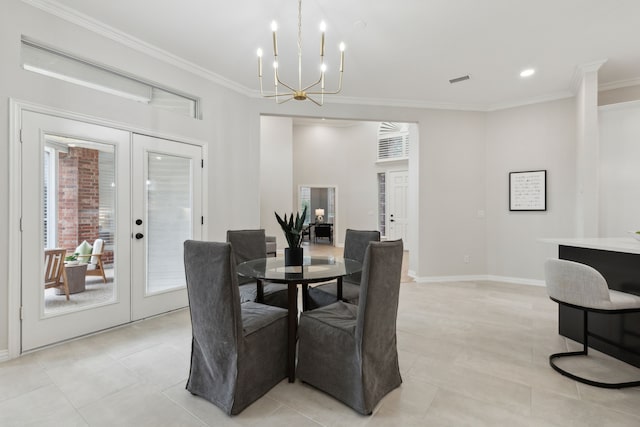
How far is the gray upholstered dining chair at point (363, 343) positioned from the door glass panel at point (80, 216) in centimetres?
214

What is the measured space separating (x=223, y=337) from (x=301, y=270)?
712 millimetres

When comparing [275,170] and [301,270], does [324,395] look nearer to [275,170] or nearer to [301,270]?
[301,270]

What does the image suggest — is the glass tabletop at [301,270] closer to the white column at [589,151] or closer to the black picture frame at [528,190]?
the white column at [589,151]

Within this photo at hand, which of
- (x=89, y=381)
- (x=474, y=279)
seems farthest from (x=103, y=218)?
(x=474, y=279)

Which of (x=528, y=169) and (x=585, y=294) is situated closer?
(x=585, y=294)

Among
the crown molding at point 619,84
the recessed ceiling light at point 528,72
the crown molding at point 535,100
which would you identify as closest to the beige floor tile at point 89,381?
the recessed ceiling light at point 528,72

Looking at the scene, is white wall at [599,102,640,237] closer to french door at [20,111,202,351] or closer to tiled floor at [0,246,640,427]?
tiled floor at [0,246,640,427]

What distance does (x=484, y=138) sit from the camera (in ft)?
16.6

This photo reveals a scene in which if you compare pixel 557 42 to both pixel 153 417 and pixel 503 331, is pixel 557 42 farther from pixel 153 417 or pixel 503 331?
pixel 153 417

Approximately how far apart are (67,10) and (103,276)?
2310 millimetres

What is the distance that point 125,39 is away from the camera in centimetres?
300

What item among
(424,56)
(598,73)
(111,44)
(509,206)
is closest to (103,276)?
(111,44)

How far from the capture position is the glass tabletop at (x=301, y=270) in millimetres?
2012

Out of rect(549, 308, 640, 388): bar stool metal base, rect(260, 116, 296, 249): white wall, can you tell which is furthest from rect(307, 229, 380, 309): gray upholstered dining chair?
rect(260, 116, 296, 249): white wall
